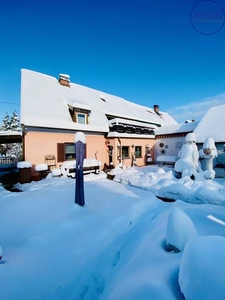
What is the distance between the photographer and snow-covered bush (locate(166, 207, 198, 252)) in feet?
9.10

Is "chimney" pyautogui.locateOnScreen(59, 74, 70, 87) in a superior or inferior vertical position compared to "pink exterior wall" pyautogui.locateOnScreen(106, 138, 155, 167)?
superior

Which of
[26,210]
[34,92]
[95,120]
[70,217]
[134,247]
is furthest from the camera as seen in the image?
[95,120]

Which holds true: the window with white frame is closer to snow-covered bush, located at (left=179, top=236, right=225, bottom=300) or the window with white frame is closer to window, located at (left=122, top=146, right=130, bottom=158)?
window, located at (left=122, top=146, right=130, bottom=158)

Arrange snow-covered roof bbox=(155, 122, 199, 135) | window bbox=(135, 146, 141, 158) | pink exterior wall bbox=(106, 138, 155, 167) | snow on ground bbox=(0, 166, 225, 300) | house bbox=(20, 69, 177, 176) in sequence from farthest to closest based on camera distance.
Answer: window bbox=(135, 146, 141, 158) → snow-covered roof bbox=(155, 122, 199, 135) → pink exterior wall bbox=(106, 138, 155, 167) → house bbox=(20, 69, 177, 176) → snow on ground bbox=(0, 166, 225, 300)

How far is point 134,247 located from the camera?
11.7ft

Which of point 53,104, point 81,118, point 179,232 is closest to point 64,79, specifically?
point 53,104

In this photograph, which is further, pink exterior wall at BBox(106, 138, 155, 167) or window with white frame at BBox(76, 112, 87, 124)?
pink exterior wall at BBox(106, 138, 155, 167)

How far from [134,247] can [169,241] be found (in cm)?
101

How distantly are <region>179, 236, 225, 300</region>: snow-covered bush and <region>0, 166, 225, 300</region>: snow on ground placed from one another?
0.03 meters

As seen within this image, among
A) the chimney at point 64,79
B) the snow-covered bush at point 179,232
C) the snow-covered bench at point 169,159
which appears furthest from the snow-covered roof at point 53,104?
the snow-covered bush at point 179,232

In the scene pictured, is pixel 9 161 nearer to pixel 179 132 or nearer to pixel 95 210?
pixel 95 210

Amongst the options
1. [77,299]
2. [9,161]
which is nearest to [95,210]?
[77,299]

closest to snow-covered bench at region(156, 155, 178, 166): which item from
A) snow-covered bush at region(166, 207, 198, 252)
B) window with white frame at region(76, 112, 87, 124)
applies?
window with white frame at region(76, 112, 87, 124)

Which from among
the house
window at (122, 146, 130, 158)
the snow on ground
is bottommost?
the snow on ground
